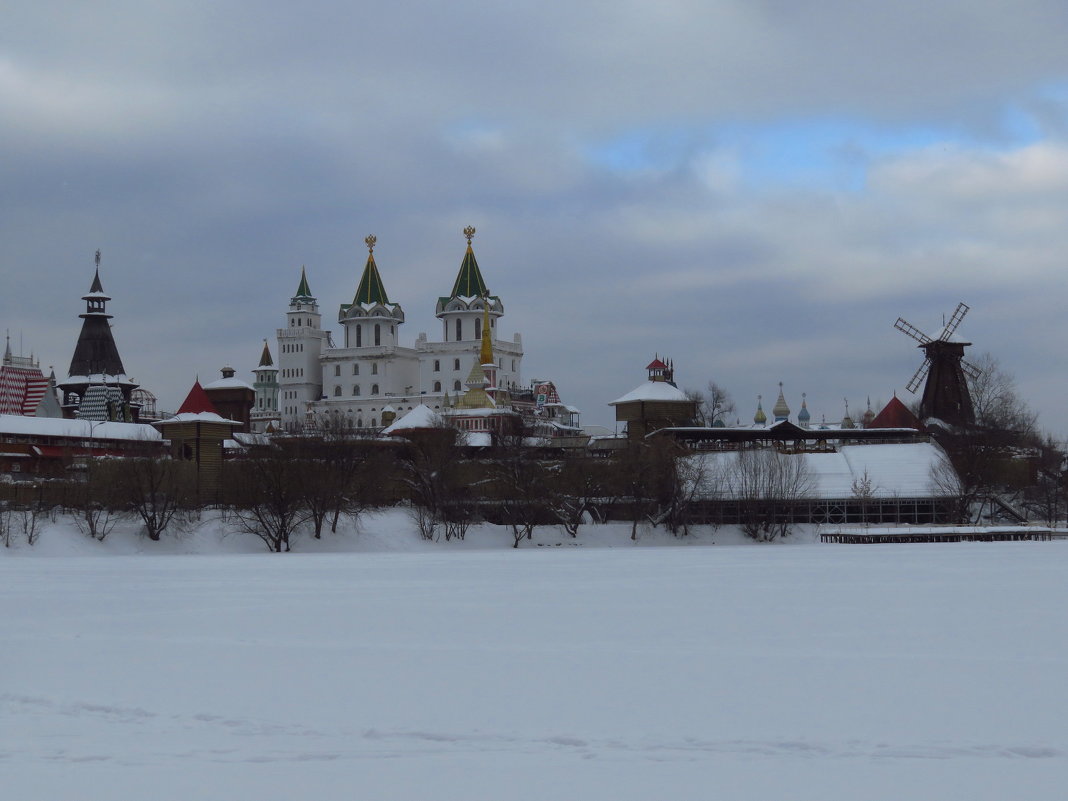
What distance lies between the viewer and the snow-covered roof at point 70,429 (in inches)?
3329

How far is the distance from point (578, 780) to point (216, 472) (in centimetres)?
6752

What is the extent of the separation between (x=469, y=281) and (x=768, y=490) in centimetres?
8700

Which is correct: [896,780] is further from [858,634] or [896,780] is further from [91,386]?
[91,386]

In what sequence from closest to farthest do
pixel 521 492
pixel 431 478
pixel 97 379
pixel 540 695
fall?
pixel 540 695 → pixel 521 492 → pixel 431 478 → pixel 97 379

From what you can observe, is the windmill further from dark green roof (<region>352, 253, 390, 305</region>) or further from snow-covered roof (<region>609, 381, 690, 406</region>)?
dark green roof (<region>352, 253, 390, 305</region>)

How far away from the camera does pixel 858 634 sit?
62.7 feet

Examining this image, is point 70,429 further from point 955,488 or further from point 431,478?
point 955,488

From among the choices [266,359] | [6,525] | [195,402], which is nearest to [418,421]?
[195,402]

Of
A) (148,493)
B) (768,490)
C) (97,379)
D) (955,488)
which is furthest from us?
(97,379)

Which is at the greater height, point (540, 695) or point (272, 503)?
point (272, 503)

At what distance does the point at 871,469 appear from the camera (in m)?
74.1

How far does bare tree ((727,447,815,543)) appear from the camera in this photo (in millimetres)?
66812

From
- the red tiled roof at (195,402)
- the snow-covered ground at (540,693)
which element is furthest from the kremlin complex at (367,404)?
the snow-covered ground at (540,693)

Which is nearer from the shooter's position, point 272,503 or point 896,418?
point 272,503
